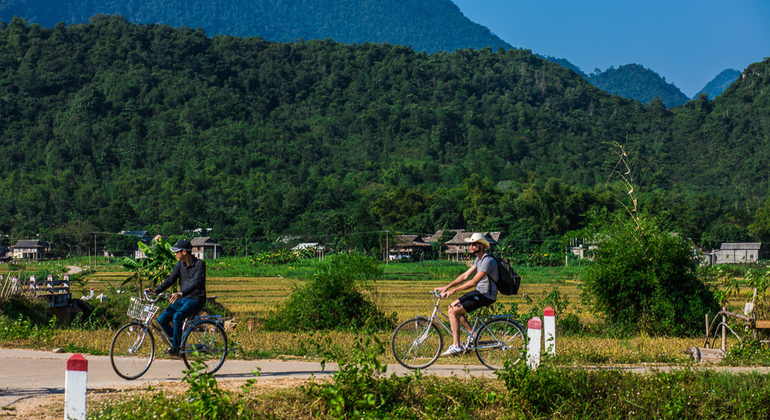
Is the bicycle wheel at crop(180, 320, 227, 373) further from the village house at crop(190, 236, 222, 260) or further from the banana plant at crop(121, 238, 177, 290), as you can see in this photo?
the village house at crop(190, 236, 222, 260)

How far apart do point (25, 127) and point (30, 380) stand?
507ft

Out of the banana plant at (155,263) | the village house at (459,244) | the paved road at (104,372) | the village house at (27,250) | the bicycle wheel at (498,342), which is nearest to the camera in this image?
the paved road at (104,372)

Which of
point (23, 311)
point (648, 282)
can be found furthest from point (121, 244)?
point (648, 282)

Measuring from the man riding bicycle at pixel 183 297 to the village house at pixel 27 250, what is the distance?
97770 millimetres

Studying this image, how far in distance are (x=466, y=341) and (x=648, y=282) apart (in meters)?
6.94

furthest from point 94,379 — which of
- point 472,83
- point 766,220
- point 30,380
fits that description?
point 472,83

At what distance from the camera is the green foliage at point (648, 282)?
14.4 m

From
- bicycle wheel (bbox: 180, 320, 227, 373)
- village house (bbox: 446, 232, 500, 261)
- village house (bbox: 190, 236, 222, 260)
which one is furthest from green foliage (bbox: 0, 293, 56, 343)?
village house (bbox: 190, 236, 222, 260)

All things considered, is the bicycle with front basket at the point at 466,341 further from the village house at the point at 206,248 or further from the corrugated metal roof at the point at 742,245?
the village house at the point at 206,248

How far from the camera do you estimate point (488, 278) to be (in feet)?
29.7

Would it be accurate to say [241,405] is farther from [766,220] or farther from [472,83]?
[472,83]

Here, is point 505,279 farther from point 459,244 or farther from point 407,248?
point 407,248

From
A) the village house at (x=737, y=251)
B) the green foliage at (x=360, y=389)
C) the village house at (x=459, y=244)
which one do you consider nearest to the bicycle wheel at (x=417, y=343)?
the green foliage at (x=360, y=389)

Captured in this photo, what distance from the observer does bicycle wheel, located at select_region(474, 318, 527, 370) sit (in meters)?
9.18
